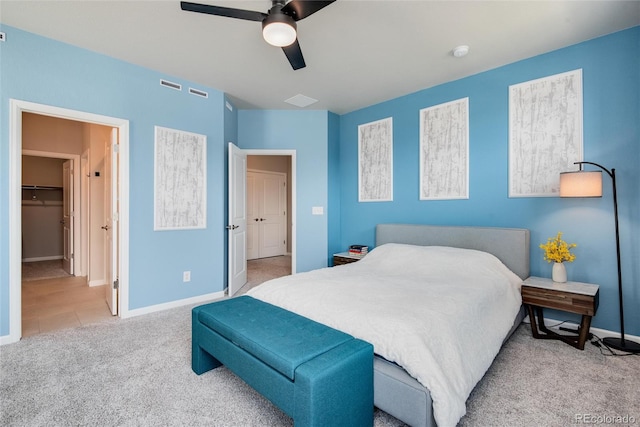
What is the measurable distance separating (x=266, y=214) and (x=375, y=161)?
12.6ft

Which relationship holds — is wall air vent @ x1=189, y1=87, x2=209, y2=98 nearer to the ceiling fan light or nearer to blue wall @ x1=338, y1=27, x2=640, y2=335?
the ceiling fan light

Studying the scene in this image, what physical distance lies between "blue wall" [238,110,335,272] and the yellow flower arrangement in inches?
109

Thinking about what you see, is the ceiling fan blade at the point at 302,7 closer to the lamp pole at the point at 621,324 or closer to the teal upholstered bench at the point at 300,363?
the teal upholstered bench at the point at 300,363

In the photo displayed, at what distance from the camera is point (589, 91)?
266 centimetres

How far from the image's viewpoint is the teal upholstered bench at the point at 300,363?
1257mm

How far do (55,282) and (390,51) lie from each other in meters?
5.62

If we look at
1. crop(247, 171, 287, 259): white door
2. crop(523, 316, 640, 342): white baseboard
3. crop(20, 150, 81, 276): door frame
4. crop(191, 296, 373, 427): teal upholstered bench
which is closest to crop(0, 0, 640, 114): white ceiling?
crop(191, 296, 373, 427): teal upholstered bench

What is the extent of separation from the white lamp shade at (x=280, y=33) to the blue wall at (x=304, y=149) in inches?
99.2

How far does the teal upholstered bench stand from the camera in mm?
1257

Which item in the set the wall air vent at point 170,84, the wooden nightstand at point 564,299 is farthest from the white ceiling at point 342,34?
the wooden nightstand at point 564,299

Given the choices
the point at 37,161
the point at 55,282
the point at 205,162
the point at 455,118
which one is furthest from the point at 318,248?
the point at 37,161

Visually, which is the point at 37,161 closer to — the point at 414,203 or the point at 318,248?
the point at 318,248

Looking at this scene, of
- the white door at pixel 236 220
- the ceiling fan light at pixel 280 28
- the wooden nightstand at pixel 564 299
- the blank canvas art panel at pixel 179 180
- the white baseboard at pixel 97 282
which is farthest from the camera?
the white baseboard at pixel 97 282

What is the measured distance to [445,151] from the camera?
3.56m
